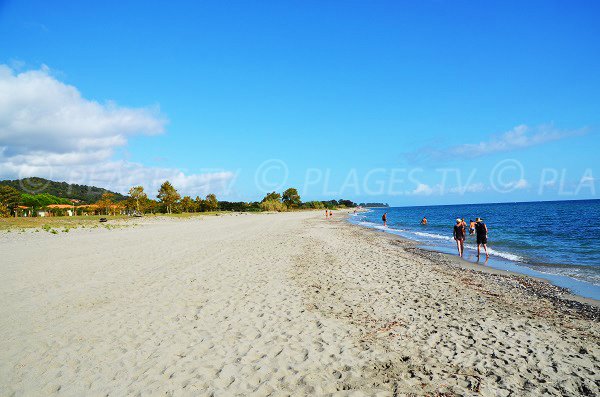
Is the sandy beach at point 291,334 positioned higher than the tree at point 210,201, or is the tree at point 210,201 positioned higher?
the tree at point 210,201

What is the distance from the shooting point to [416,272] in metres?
12.8

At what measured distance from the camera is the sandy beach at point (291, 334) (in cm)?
487

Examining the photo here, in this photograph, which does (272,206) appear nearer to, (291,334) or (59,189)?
(59,189)

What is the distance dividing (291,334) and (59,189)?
178 m

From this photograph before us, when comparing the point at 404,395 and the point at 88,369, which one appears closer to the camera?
the point at 404,395

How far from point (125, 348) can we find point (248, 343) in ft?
7.28

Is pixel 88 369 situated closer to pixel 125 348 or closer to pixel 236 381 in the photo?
pixel 125 348

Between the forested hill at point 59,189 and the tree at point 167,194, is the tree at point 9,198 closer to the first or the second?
the tree at point 167,194

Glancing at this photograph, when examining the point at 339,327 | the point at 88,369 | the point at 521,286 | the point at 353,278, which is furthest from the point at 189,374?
the point at 521,286

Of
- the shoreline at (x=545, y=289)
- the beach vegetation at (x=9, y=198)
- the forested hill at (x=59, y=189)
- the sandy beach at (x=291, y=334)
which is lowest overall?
the shoreline at (x=545, y=289)

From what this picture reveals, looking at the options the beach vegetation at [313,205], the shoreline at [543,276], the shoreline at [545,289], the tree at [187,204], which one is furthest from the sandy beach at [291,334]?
the beach vegetation at [313,205]

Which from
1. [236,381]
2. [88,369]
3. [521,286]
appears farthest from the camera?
[521,286]

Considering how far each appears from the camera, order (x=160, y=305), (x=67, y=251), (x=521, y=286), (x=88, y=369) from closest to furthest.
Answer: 1. (x=88, y=369)
2. (x=160, y=305)
3. (x=521, y=286)
4. (x=67, y=251)

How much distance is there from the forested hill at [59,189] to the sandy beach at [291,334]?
125752mm
